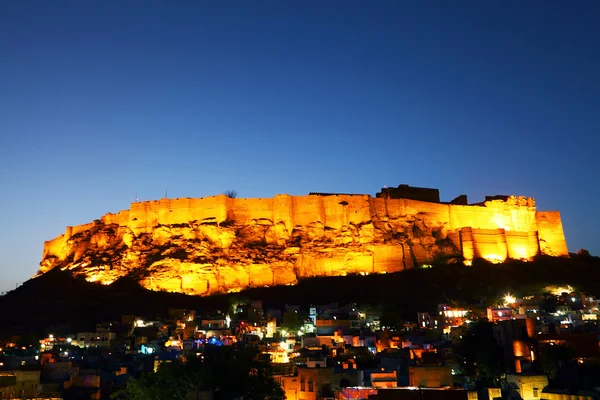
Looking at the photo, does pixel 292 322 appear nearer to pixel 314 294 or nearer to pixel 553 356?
pixel 314 294

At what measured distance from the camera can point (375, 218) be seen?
65188 mm

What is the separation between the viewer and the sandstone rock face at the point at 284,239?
57938mm

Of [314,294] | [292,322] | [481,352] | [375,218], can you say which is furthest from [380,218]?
[481,352]

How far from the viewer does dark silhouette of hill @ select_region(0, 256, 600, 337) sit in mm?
50438

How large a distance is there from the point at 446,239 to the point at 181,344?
37385 mm

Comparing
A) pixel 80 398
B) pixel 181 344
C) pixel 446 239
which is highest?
pixel 446 239

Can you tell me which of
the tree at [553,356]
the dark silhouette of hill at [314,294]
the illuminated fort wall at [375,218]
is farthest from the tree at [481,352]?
the illuminated fort wall at [375,218]

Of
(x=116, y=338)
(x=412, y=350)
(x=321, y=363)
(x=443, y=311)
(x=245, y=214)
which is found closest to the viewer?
(x=321, y=363)

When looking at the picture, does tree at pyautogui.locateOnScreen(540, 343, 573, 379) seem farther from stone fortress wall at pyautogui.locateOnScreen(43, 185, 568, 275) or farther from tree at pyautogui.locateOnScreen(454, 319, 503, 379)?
stone fortress wall at pyautogui.locateOnScreen(43, 185, 568, 275)

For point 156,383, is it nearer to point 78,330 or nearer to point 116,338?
point 116,338

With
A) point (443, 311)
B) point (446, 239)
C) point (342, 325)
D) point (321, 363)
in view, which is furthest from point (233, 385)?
point (446, 239)

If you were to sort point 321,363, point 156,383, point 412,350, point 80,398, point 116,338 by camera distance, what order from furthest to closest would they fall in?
point 116,338 < point 412,350 < point 321,363 < point 80,398 < point 156,383

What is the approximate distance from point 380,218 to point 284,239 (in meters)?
10.9

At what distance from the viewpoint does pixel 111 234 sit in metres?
65.6
